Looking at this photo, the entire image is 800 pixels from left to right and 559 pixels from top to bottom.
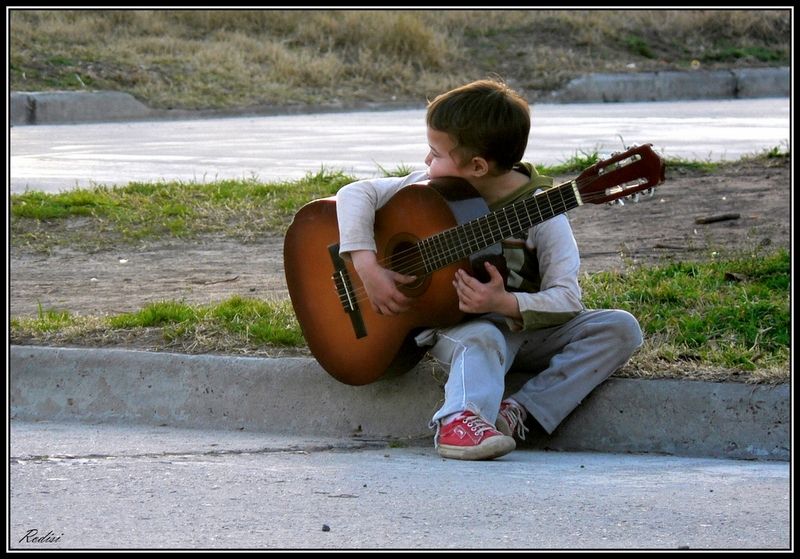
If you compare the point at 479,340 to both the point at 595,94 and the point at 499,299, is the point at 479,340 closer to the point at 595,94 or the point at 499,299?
the point at 499,299

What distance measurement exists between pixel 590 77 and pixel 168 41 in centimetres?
578

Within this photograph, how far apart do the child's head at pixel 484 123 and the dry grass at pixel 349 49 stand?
1196 cm

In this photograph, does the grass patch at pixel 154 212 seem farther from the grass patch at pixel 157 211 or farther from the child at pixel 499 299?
the child at pixel 499 299

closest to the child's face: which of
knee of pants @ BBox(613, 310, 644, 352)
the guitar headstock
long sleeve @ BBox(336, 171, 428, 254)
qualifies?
long sleeve @ BBox(336, 171, 428, 254)

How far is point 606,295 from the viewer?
5465mm

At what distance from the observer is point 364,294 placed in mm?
4617

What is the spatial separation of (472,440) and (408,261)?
68 centimetres

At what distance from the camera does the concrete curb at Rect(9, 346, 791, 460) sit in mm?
4473

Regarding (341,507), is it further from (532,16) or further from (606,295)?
(532,16)

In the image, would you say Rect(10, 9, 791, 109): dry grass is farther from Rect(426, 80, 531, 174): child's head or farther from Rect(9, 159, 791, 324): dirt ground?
Rect(426, 80, 531, 174): child's head

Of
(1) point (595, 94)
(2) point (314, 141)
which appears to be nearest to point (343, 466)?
(2) point (314, 141)

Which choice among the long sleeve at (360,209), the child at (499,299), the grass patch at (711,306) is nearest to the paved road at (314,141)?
the grass patch at (711,306)

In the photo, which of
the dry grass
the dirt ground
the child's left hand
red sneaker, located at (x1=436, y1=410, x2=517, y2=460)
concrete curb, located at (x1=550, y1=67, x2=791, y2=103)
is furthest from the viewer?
concrete curb, located at (x1=550, y1=67, x2=791, y2=103)

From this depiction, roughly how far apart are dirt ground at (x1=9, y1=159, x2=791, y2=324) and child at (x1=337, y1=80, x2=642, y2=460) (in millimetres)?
1453
